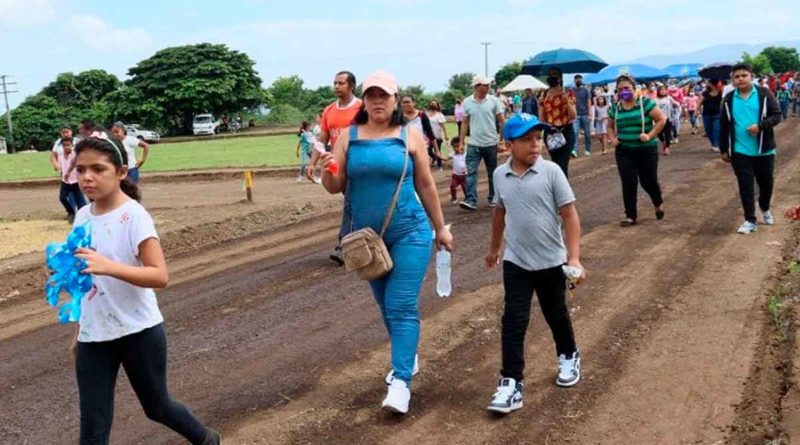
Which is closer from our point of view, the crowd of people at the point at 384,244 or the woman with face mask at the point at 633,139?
the crowd of people at the point at 384,244

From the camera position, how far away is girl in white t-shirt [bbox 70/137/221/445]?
371cm

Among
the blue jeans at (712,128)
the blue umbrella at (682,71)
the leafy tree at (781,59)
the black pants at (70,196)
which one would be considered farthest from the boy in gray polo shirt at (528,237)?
the leafy tree at (781,59)

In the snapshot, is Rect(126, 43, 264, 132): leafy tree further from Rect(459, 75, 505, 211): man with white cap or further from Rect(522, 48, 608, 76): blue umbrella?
A: Rect(459, 75, 505, 211): man with white cap

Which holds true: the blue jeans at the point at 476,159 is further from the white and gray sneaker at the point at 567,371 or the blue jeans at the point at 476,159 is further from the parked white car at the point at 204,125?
the parked white car at the point at 204,125

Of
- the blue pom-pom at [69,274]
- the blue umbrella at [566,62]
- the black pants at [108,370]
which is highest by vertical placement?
the blue umbrella at [566,62]

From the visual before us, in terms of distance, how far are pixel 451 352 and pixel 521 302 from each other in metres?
1.28

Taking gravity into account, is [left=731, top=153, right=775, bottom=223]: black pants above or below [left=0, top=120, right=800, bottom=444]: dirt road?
above

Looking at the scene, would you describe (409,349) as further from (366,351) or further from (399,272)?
(366,351)

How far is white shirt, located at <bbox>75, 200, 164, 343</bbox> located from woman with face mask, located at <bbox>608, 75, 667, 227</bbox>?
8083mm

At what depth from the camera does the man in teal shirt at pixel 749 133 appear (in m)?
9.67

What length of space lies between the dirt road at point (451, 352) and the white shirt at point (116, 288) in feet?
4.50

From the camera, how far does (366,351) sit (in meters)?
6.34

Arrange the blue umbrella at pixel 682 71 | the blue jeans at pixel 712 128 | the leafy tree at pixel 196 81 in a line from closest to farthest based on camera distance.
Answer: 1. the blue jeans at pixel 712 128
2. the blue umbrella at pixel 682 71
3. the leafy tree at pixel 196 81

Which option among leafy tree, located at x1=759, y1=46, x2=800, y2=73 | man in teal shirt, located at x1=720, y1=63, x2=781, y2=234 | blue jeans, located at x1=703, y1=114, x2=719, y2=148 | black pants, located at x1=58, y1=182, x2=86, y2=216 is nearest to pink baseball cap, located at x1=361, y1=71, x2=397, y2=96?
man in teal shirt, located at x1=720, y1=63, x2=781, y2=234
